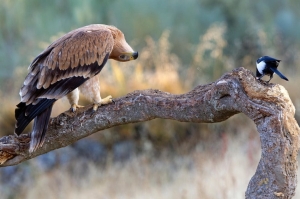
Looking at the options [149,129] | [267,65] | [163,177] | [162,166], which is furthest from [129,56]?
[149,129]

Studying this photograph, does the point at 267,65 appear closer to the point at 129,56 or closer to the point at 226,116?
the point at 226,116

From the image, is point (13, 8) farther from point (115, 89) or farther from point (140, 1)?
point (115, 89)

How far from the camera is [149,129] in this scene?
315 inches

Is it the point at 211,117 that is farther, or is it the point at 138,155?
the point at 138,155

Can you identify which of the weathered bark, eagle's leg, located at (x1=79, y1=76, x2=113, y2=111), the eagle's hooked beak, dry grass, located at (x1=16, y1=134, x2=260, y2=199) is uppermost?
dry grass, located at (x1=16, y1=134, x2=260, y2=199)

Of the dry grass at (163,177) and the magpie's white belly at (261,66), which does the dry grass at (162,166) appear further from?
the magpie's white belly at (261,66)

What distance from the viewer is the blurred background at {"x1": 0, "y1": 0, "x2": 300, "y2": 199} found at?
7082 millimetres

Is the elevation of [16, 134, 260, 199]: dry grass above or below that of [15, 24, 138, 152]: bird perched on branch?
above

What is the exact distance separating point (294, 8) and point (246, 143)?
7.71 metres

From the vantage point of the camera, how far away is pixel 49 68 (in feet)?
10.7

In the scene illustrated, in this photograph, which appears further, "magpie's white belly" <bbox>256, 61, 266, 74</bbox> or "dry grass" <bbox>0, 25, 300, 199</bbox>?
"dry grass" <bbox>0, 25, 300, 199</bbox>

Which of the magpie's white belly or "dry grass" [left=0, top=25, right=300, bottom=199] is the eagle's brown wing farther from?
"dry grass" [left=0, top=25, right=300, bottom=199]

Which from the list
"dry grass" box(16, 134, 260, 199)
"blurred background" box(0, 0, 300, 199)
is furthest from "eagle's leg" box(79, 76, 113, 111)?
"dry grass" box(16, 134, 260, 199)

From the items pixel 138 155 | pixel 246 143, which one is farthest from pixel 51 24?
pixel 246 143
